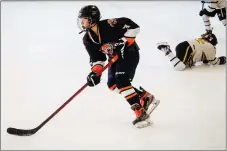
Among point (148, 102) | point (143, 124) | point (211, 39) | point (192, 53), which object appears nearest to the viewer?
point (143, 124)

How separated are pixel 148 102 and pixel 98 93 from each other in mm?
586

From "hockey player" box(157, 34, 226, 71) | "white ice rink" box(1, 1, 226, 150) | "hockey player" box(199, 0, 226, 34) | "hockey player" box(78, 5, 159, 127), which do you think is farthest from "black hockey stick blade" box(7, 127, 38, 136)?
"hockey player" box(199, 0, 226, 34)

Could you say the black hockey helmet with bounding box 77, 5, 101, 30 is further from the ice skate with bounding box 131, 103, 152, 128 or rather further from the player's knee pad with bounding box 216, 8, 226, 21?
the player's knee pad with bounding box 216, 8, 226, 21

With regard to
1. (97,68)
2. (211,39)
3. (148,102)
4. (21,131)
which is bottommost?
(21,131)

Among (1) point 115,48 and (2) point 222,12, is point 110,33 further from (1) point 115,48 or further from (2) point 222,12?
(2) point 222,12

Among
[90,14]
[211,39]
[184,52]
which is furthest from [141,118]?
[211,39]

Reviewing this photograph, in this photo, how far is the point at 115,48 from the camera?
2.25 m

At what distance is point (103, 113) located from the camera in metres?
2.53

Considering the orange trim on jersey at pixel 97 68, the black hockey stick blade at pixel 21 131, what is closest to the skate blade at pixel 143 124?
the orange trim on jersey at pixel 97 68

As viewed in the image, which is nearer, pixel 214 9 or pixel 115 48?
pixel 115 48

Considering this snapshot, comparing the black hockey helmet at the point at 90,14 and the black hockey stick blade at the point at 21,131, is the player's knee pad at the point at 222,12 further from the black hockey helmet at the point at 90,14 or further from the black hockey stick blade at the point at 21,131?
the black hockey stick blade at the point at 21,131

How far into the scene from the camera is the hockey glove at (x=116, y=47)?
2.25 metres

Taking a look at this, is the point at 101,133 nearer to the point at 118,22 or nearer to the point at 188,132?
the point at 188,132

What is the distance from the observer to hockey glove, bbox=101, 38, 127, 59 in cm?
Result: 225
